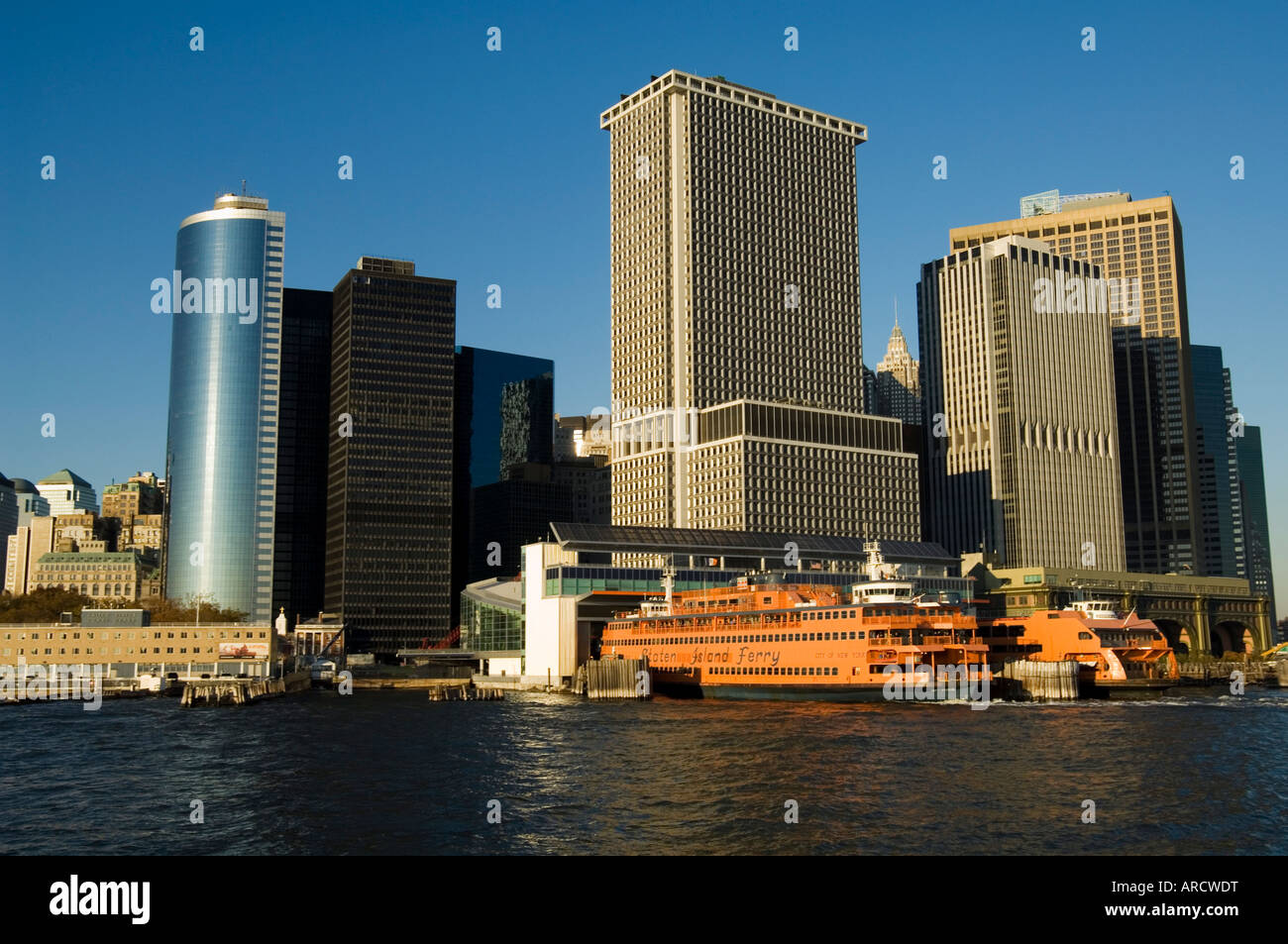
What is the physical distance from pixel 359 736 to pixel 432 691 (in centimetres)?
6784

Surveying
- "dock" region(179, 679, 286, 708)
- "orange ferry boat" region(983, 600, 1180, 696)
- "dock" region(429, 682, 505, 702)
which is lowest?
"dock" region(429, 682, 505, 702)

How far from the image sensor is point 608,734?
98.8 meters

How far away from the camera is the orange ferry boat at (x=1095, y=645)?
5664 inches

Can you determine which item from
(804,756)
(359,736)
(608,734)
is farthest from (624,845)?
(359,736)

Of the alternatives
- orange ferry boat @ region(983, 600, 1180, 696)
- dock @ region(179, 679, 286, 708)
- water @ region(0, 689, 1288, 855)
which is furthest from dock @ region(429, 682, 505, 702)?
orange ferry boat @ region(983, 600, 1180, 696)

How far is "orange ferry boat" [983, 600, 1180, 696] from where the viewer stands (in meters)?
144

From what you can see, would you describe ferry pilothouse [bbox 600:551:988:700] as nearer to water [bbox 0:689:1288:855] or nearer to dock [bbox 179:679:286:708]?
water [bbox 0:689:1288:855]

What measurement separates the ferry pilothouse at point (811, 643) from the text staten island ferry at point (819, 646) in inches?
4.4

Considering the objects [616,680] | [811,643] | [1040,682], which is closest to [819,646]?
[811,643]

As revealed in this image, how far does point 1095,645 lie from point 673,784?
96.3m

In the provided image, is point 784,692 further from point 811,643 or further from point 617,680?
point 617,680

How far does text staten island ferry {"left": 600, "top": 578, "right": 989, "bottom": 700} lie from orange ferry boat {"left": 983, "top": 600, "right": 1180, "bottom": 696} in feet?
58.2

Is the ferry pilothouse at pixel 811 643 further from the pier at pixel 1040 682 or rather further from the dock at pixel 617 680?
the pier at pixel 1040 682
